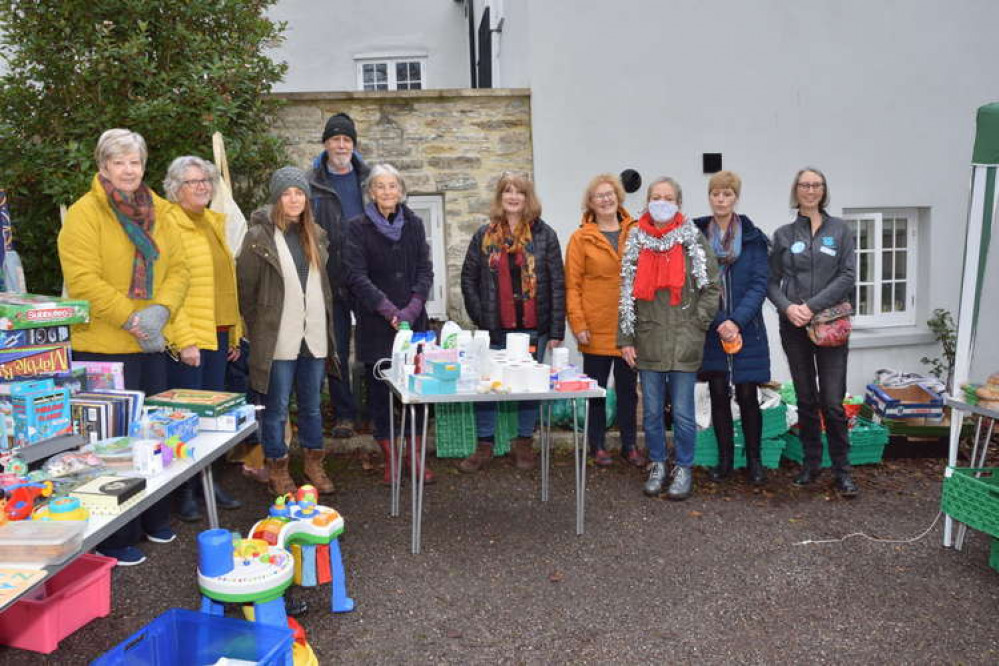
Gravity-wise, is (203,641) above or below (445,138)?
below

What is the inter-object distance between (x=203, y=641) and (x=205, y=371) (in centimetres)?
187

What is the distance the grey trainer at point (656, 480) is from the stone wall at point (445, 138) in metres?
2.53

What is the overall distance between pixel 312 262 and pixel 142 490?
202 centimetres

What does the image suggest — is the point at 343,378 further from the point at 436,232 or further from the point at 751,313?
the point at 751,313

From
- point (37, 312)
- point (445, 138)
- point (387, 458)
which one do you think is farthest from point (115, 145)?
point (445, 138)

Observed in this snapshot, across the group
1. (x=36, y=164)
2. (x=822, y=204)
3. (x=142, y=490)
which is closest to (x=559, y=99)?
(x=822, y=204)

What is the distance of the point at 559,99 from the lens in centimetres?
650

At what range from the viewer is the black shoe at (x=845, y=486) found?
Result: 463 cm

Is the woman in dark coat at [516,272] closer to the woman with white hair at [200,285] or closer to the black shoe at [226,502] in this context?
the woman with white hair at [200,285]

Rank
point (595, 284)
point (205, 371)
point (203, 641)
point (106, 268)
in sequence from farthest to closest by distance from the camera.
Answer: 1. point (595, 284)
2. point (205, 371)
3. point (106, 268)
4. point (203, 641)

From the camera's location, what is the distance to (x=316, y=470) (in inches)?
181

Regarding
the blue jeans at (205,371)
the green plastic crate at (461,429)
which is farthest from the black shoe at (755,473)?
the blue jeans at (205,371)

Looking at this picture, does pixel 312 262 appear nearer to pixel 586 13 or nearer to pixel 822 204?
pixel 822 204

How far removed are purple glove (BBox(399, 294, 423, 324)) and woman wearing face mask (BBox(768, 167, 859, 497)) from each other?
6.90 ft
